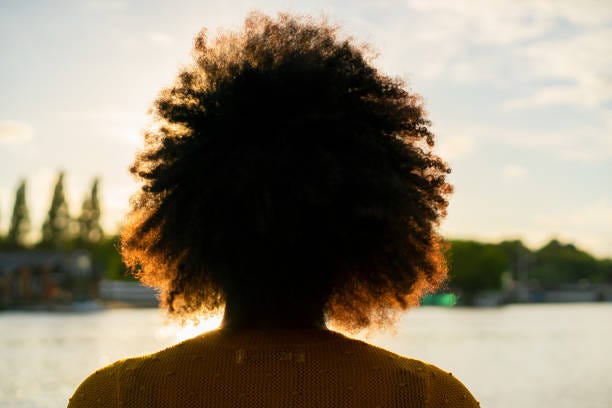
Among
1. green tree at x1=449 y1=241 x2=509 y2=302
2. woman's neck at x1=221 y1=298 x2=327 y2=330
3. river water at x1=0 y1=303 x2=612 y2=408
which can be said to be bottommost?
river water at x1=0 y1=303 x2=612 y2=408

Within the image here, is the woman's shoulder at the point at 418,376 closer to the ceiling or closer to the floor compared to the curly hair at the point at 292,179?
closer to the floor

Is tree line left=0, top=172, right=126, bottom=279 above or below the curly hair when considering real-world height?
above

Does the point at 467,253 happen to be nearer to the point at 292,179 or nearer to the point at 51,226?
the point at 51,226

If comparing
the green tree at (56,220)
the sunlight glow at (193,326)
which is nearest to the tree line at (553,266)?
the green tree at (56,220)

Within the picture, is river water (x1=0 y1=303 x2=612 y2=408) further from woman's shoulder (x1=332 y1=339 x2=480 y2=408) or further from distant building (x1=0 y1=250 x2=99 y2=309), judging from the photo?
woman's shoulder (x1=332 y1=339 x2=480 y2=408)

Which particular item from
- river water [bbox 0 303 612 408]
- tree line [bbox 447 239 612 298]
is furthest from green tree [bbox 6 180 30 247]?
tree line [bbox 447 239 612 298]

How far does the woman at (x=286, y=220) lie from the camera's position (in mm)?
1185

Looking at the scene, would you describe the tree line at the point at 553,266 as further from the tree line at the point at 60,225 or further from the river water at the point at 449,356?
the river water at the point at 449,356

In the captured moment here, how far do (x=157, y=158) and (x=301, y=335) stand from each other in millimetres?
354

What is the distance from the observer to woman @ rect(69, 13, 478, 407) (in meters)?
1.18

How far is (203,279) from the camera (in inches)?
56.8

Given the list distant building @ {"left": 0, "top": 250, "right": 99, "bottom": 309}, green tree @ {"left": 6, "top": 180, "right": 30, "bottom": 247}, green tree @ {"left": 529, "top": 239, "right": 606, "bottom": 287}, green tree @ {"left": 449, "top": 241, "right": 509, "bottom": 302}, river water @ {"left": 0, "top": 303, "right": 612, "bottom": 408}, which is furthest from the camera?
green tree @ {"left": 529, "top": 239, "right": 606, "bottom": 287}

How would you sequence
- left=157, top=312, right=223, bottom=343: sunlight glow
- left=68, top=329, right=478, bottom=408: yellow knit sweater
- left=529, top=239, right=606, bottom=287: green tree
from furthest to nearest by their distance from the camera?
left=529, top=239, right=606, bottom=287: green tree, left=157, top=312, right=223, bottom=343: sunlight glow, left=68, top=329, right=478, bottom=408: yellow knit sweater

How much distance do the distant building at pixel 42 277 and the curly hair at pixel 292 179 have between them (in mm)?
72397
